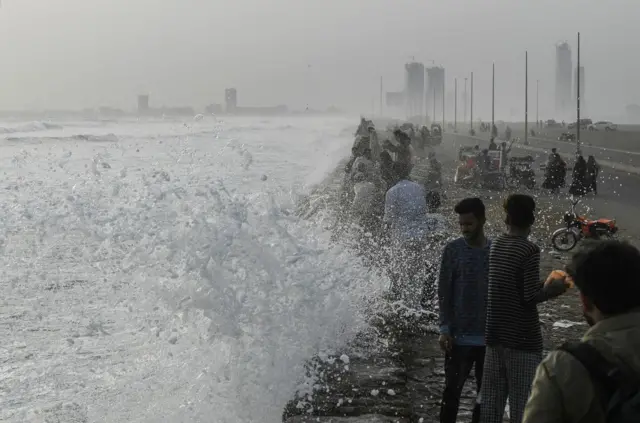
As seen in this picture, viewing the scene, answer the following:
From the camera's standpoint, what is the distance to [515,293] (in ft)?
12.3

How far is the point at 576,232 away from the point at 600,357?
36.7 ft

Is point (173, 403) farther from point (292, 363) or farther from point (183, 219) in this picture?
point (183, 219)

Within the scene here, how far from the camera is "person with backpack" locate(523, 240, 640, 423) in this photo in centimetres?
183

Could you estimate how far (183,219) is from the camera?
7.64m

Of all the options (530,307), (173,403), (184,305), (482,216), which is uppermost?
(482,216)

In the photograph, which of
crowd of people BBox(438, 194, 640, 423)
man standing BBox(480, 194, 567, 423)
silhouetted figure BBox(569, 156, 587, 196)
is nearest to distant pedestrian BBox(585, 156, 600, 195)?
silhouetted figure BBox(569, 156, 587, 196)

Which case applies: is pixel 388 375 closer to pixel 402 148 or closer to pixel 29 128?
pixel 402 148

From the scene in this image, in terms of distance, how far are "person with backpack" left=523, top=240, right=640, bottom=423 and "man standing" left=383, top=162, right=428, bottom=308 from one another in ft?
16.9

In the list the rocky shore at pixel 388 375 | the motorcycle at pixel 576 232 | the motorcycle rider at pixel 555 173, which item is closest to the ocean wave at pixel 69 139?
the motorcycle rider at pixel 555 173

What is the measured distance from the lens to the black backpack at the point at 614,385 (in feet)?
5.86

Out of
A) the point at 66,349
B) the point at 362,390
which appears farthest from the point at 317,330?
the point at 66,349

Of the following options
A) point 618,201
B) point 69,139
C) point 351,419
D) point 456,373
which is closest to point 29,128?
point 69,139

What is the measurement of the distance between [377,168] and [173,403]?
8534 mm

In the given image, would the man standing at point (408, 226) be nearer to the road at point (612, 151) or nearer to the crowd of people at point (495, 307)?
the crowd of people at point (495, 307)
